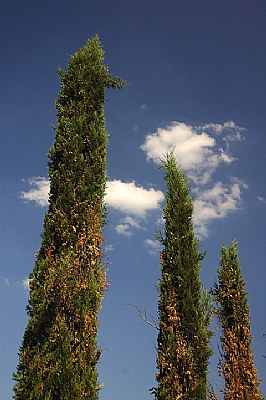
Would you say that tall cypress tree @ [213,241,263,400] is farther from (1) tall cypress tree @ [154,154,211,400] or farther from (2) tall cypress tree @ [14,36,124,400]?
(2) tall cypress tree @ [14,36,124,400]

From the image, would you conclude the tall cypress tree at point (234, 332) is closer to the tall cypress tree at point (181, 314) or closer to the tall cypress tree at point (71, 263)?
the tall cypress tree at point (181, 314)

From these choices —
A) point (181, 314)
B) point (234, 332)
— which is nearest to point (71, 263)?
point (181, 314)

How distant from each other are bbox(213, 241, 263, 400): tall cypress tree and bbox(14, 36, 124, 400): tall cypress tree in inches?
223

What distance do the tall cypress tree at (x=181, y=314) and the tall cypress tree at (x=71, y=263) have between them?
2.78 m

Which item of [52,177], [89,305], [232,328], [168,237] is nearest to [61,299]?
[89,305]

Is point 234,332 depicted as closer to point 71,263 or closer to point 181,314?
point 181,314

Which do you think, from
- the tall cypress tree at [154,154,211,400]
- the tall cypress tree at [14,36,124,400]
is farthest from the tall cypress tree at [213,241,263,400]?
the tall cypress tree at [14,36,124,400]

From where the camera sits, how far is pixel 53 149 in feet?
46.2

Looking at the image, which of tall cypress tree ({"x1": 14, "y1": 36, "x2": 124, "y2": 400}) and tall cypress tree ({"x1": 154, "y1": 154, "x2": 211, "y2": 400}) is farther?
tall cypress tree ({"x1": 154, "y1": 154, "x2": 211, "y2": 400})

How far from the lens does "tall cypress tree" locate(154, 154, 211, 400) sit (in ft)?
41.7

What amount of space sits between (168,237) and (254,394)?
589 centimetres

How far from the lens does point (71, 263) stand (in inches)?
460

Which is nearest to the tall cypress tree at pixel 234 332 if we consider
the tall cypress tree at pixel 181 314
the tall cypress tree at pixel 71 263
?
the tall cypress tree at pixel 181 314

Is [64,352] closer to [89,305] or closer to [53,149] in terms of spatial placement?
[89,305]
